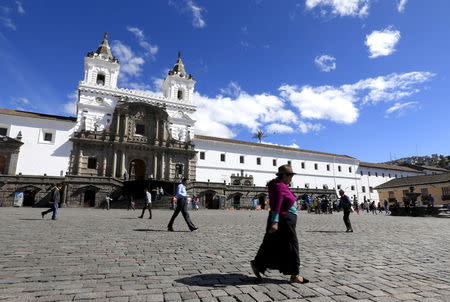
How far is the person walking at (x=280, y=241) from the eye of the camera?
12.2ft

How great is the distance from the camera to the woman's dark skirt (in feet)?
12.2

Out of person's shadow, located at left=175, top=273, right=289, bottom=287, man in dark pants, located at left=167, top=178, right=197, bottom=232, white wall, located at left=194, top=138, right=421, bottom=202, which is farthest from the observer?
white wall, located at left=194, top=138, right=421, bottom=202

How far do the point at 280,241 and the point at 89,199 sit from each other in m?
29.7

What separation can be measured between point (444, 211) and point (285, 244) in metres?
24.7

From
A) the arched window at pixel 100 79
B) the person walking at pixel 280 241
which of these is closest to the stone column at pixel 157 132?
the arched window at pixel 100 79

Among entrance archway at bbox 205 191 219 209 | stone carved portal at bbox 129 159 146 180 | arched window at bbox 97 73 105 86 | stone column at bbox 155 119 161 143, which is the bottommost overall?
entrance archway at bbox 205 191 219 209

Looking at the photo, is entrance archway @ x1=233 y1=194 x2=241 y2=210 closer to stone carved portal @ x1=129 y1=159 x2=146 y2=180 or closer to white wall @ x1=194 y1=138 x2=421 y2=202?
white wall @ x1=194 y1=138 x2=421 y2=202

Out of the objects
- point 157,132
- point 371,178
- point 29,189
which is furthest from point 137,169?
point 371,178

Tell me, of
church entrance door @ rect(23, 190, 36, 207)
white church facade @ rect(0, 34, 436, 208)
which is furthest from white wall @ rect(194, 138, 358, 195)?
church entrance door @ rect(23, 190, 36, 207)

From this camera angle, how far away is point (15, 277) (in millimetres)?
3658

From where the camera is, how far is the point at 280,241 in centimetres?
386

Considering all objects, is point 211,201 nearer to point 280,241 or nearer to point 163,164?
point 163,164

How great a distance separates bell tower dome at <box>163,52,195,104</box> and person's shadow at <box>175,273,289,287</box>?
39.2m

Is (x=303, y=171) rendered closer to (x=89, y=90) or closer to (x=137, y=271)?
(x=89, y=90)
